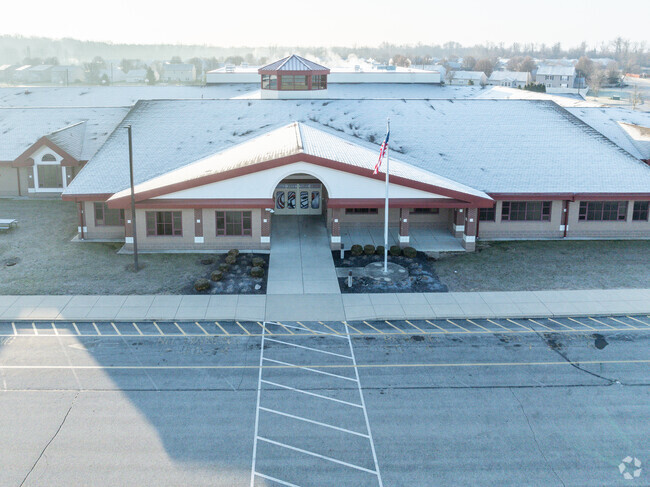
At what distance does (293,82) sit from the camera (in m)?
57.2

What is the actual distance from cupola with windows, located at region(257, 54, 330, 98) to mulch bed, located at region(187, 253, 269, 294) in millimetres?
23043

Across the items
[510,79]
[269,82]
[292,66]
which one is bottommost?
[269,82]

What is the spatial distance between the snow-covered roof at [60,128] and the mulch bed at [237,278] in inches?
868

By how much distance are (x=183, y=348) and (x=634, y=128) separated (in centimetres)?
4325

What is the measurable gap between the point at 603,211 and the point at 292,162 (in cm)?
2215

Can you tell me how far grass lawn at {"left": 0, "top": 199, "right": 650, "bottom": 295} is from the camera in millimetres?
Answer: 34406

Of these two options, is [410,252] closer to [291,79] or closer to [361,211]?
[361,211]

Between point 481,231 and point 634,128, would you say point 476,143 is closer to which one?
point 481,231

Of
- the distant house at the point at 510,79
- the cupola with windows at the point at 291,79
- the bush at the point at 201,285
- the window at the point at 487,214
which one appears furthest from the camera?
the distant house at the point at 510,79

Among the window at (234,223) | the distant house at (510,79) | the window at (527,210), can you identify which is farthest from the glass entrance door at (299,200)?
the distant house at (510,79)

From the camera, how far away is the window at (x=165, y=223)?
39.8m

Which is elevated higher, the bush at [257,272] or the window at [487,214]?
the window at [487,214]

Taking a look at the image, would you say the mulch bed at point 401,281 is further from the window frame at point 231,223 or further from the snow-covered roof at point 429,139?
the snow-covered roof at point 429,139

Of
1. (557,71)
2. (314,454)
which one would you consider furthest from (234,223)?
(557,71)
